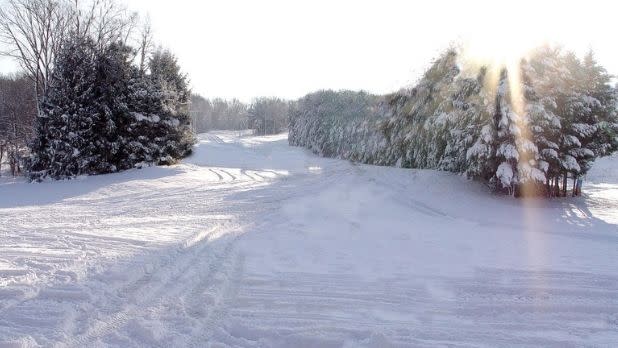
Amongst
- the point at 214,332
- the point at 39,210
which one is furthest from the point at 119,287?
the point at 39,210

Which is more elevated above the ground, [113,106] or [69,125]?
[113,106]

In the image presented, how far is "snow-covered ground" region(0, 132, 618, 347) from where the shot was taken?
360 cm

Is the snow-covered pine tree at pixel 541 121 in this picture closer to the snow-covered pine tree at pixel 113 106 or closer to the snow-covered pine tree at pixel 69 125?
the snow-covered pine tree at pixel 113 106

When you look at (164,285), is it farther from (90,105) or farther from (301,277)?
(90,105)

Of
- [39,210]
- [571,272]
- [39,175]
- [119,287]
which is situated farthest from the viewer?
[39,175]

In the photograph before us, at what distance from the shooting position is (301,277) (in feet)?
17.1

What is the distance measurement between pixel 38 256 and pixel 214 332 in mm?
3195

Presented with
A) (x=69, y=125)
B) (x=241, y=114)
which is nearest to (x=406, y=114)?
(x=69, y=125)

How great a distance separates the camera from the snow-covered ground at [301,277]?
11.8ft

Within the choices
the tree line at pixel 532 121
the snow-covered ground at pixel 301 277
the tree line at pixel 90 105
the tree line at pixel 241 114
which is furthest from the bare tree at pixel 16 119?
the tree line at pixel 241 114

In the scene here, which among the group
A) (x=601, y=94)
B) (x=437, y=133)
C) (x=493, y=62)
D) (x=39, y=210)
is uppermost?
(x=493, y=62)

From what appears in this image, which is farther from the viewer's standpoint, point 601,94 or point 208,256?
point 601,94

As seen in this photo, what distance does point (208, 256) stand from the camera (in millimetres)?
5965

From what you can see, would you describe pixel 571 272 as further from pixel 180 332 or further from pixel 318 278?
pixel 180 332
